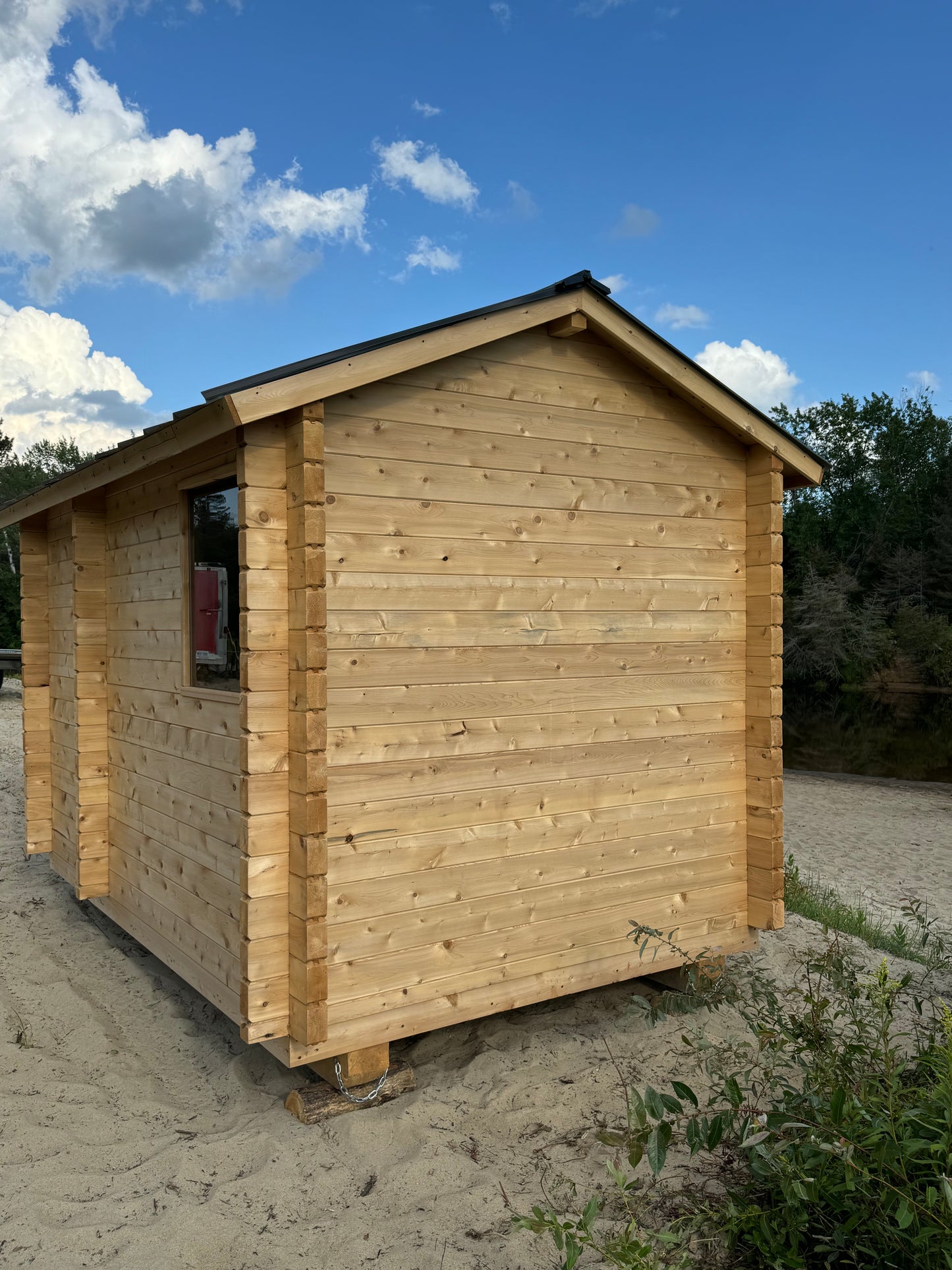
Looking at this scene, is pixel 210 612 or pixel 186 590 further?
pixel 186 590

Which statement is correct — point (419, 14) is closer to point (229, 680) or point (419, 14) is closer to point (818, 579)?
point (229, 680)

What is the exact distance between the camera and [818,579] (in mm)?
36031

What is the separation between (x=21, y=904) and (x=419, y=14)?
29.6 ft

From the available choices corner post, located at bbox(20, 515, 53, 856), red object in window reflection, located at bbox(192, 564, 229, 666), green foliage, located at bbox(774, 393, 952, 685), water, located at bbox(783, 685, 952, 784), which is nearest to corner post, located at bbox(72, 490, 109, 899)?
corner post, located at bbox(20, 515, 53, 856)

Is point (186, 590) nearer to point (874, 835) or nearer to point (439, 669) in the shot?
point (439, 669)

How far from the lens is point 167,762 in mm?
4906

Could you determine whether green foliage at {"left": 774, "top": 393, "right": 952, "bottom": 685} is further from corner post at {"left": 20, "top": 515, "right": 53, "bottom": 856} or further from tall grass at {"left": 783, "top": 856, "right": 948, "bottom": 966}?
corner post at {"left": 20, "top": 515, "right": 53, "bottom": 856}

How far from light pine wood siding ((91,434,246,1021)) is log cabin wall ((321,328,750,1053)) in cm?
63

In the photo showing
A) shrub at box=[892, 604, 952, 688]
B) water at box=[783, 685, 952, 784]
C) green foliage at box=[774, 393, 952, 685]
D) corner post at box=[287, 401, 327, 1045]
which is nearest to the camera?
corner post at box=[287, 401, 327, 1045]

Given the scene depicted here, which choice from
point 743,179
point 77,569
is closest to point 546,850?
point 77,569

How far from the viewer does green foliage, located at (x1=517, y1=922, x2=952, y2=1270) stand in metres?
2.34

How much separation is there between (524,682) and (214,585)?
1.57 m

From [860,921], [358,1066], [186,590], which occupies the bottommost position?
[860,921]

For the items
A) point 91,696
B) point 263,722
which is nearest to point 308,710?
point 263,722
